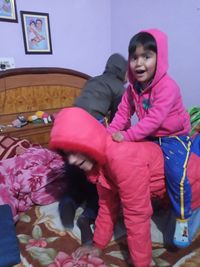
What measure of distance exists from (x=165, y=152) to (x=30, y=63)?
1583mm

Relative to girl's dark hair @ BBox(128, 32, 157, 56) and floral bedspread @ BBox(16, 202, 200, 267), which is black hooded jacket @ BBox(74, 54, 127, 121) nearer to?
girl's dark hair @ BBox(128, 32, 157, 56)

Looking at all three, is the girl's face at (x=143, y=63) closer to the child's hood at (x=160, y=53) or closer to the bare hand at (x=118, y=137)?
the child's hood at (x=160, y=53)

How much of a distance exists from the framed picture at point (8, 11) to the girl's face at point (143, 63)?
1351 millimetres

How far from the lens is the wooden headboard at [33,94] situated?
2.12m

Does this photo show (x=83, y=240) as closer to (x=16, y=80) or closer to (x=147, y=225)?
(x=147, y=225)

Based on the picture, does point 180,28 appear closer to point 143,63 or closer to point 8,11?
point 143,63

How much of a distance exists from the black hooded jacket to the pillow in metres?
0.57

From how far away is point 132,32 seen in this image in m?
2.54

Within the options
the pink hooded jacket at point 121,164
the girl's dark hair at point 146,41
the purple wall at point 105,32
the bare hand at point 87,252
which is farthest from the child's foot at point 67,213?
the purple wall at point 105,32

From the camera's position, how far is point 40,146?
2033 mm

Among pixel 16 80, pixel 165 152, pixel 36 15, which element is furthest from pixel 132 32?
pixel 165 152

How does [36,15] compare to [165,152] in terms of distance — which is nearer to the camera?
[165,152]

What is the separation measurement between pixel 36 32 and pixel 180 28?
1.21 m

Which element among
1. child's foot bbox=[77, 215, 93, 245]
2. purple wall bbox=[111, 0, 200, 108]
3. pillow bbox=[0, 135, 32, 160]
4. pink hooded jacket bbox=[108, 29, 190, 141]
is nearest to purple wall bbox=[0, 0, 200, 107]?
purple wall bbox=[111, 0, 200, 108]
